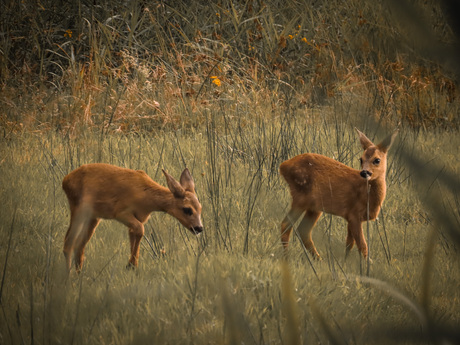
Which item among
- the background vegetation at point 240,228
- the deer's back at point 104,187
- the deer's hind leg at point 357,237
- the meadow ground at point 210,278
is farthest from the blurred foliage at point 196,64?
the deer's back at point 104,187

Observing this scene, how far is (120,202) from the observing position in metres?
3.02

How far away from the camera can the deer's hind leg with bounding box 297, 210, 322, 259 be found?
349 cm

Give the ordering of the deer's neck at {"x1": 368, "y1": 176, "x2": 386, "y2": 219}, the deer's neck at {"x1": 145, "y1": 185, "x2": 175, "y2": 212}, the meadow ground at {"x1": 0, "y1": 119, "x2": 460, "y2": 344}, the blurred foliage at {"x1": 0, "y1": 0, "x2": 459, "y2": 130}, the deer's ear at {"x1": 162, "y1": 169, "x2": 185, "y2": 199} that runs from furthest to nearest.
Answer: the blurred foliage at {"x1": 0, "y1": 0, "x2": 459, "y2": 130}
the deer's neck at {"x1": 368, "y1": 176, "x2": 386, "y2": 219}
the deer's neck at {"x1": 145, "y1": 185, "x2": 175, "y2": 212}
the deer's ear at {"x1": 162, "y1": 169, "x2": 185, "y2": 199}
the meadow ground at {"x1": 0, "y1": 119, "x2": 460, "y2": 344}

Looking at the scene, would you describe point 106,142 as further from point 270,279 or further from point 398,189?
point 270,279

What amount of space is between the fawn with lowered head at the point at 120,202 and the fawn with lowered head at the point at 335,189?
710 mm

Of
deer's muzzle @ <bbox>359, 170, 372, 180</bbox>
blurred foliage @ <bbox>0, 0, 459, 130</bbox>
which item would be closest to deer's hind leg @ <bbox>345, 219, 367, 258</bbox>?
deer's muzzle @ <bbox>359, 170, 372, 180</bbox>

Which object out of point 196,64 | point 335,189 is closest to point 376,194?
point 335,189

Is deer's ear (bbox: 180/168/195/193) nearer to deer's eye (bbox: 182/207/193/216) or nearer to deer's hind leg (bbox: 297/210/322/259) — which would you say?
deer's eye (bbox: 182/207/193/216)

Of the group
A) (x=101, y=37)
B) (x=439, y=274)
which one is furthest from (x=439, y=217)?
(x=101, y=37)

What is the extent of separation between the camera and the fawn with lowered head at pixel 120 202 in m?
2.95

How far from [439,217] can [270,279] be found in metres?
2.03

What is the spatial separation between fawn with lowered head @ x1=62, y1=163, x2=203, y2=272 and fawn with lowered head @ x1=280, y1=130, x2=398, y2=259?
0.71 metres

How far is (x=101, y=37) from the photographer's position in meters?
8.61

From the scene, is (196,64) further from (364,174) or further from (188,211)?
(188,211)
